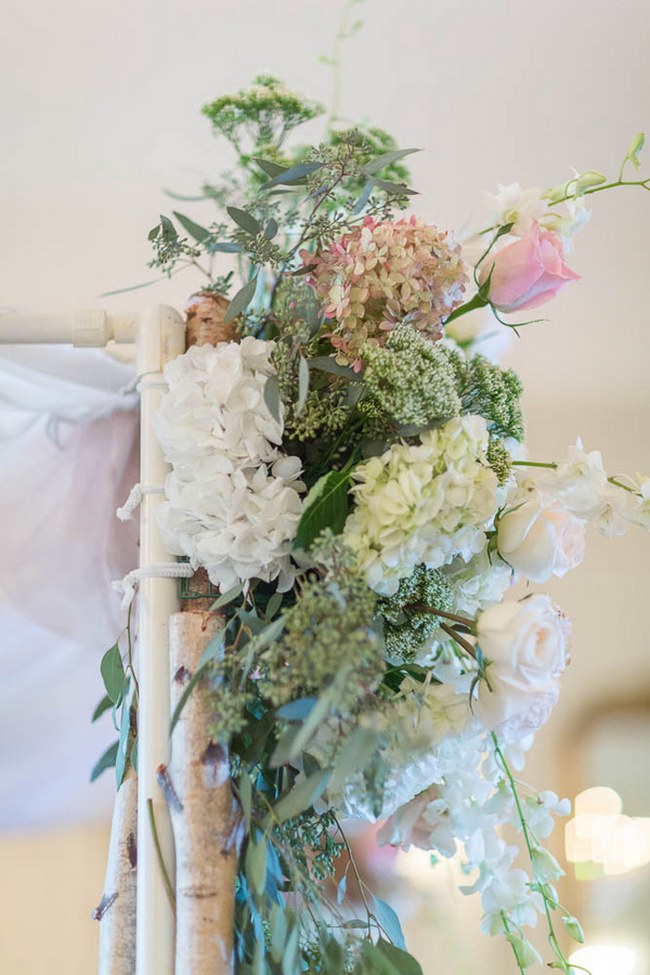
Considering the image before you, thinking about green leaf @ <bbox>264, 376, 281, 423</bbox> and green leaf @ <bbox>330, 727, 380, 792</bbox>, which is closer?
green leaf @ <bbox>330, 727, 380, 792</bbox>

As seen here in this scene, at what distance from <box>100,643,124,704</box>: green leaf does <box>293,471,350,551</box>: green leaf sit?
0.23m

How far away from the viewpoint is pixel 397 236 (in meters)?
0.73

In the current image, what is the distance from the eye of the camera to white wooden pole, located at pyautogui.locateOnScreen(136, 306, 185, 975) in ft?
2.18

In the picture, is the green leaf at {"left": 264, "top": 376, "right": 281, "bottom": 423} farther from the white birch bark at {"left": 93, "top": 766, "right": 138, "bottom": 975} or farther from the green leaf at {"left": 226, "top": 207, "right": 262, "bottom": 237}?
the white birch bark at {"left": 93, "top": 766, "right": 138, "bottom": 975}

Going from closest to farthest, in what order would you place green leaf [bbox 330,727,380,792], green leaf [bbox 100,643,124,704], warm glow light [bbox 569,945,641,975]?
green leaf [bbox 330,727,380,792], green leaf [bbox 100,643,124,704], warm glow light [bbox 569,945,641,975]

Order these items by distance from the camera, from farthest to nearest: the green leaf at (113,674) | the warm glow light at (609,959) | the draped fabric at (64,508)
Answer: the warm glow light at (609,959), the draped fabric at (64,508), the green leaf at (113,674)

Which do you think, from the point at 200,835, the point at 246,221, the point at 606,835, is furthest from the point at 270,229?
the point at 606,835

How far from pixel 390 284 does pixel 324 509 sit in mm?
195

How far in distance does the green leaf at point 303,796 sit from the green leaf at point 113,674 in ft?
0.67

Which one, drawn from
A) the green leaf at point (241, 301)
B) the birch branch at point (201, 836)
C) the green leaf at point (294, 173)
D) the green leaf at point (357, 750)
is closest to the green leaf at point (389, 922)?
the birch branch at point (201, 836)

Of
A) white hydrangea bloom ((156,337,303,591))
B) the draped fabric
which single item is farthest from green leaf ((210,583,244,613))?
the draped fabric

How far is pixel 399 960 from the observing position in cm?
70

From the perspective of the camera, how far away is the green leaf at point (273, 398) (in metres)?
0.69

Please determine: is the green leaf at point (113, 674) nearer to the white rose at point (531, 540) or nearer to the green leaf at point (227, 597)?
the green leaf at point (227, 597)
